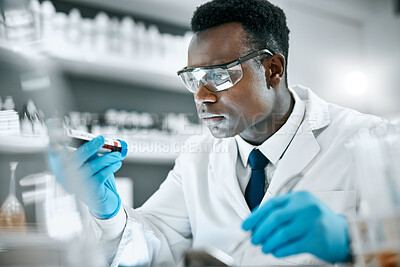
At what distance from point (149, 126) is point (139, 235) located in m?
1.49

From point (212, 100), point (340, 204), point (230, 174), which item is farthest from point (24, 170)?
point (340, 204)

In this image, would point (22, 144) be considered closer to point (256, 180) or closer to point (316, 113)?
point (256, 180)

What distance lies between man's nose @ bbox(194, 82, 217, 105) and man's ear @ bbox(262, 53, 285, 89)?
28 centimetres

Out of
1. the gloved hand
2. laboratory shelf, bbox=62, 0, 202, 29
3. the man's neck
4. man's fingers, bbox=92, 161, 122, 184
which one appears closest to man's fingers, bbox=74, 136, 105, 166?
the gloved hand

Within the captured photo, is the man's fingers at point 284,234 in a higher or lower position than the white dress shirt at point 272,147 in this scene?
higher

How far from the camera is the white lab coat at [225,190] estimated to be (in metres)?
1.51

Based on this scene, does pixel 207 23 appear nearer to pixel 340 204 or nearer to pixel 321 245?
pixel 340 204

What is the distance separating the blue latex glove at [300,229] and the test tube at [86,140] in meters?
0.59

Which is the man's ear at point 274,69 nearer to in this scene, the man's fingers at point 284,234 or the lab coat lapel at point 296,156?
the lab coat lapel at point 296,156

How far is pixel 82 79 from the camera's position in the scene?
2918 mm

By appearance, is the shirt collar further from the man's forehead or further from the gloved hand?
the gloved hand

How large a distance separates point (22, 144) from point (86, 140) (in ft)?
1.09

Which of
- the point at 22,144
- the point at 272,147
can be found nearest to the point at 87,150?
the point at 22,144

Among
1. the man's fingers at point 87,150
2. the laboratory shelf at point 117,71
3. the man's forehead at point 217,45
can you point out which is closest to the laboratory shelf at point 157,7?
Result: the laboratory shelf at point 117,71
